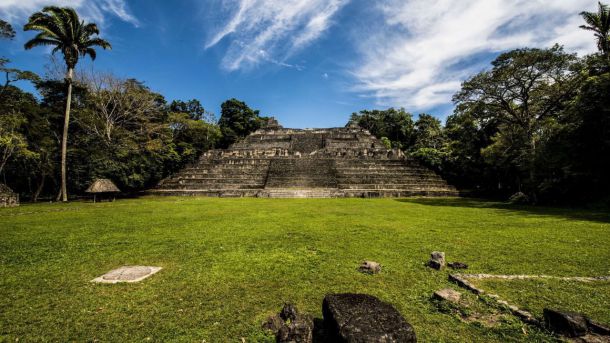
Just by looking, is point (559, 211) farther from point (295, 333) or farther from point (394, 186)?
point (295, 333)

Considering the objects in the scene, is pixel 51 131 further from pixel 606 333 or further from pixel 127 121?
pixel 606 333

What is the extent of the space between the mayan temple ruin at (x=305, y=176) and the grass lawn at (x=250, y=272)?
10.7 metres

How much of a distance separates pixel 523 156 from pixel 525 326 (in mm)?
16024

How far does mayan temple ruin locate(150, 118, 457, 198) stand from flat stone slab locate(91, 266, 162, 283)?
1364 centimetres

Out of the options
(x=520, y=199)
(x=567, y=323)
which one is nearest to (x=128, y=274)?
(x=567, y=323)

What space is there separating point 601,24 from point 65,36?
97.6ft

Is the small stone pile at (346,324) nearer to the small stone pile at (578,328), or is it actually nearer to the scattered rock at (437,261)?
the small stone pile at (578,328)

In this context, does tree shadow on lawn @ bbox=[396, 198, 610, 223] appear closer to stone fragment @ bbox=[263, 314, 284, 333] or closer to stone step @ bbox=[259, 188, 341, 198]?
stone step @ bbox=[259, 188, 341, 198]

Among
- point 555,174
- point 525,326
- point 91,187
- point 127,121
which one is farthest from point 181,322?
point 127,121

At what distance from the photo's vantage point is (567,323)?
2449 mm

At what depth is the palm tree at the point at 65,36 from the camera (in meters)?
15.3

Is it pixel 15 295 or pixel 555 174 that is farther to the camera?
pixel 555 174

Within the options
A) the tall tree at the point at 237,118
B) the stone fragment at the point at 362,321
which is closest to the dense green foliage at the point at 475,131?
the stone fragment at the point at 362,321

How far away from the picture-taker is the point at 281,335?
7.89ft
